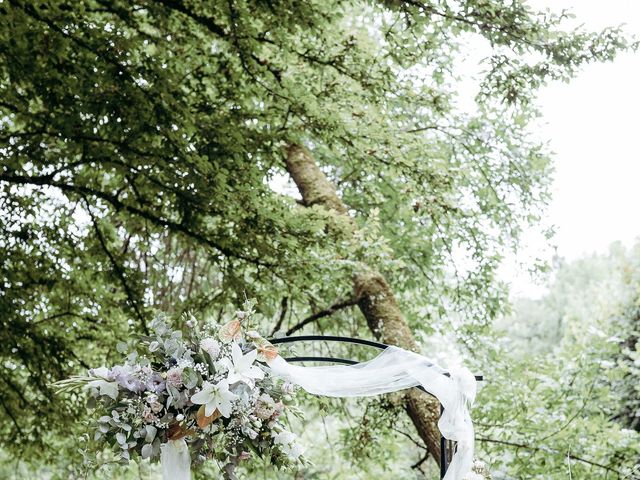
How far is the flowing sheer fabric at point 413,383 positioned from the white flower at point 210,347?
21.6 inches

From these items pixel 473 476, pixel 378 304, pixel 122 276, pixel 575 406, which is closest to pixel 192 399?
pixel 473 476

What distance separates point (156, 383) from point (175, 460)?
389mm

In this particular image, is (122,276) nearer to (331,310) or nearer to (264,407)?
(331,310)

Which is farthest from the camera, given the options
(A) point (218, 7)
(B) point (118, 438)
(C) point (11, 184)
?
(C) point (11, 184)

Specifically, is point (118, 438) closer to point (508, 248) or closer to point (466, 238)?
point (466, 238)

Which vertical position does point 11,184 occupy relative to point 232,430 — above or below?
above

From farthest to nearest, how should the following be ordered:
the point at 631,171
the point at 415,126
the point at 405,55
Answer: the point at 631,171 < the point at 415,126 < the point at 405,55

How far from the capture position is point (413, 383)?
3.71 m

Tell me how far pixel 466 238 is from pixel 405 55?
260 centimetres

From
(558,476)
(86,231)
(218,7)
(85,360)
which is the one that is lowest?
(558,476)

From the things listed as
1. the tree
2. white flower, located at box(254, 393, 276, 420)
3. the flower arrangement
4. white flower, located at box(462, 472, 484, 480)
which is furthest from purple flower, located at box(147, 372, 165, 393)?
the tree

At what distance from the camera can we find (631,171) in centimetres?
2109

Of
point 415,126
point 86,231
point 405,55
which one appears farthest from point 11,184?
point 415,126

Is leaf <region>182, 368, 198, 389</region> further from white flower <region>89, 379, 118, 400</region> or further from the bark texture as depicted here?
the bark texture
